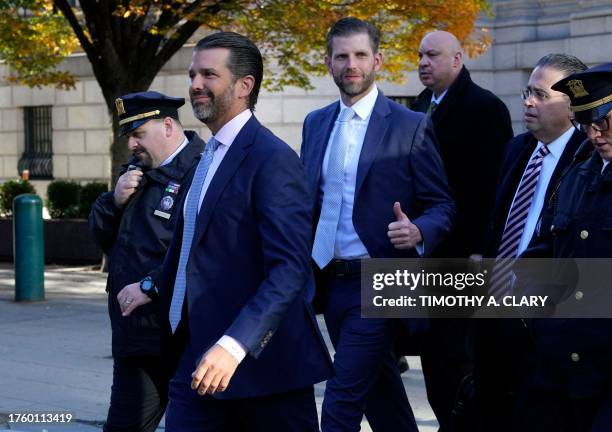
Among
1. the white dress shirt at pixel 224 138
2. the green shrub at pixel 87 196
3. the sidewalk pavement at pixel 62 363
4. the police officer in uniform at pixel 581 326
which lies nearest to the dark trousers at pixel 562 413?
the police officer in uniform at pixel 581 326

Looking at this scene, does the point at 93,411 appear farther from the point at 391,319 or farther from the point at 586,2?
the point at 586,2

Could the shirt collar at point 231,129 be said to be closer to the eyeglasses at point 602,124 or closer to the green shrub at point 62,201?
the eyeglasses at point 602,124

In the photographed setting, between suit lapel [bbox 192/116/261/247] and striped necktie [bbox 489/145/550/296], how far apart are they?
5.70 feet

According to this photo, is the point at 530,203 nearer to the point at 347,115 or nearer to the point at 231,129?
the point at 347,115

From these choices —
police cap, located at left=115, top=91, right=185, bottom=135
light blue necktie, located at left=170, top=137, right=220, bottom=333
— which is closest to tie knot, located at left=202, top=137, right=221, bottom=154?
light blue necktie, located at left=170, top=137, right=220, bottom=333

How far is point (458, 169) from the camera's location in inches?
244

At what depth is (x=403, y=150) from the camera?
A: 5.70m

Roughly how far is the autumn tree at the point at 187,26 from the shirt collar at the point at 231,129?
35.9 feet

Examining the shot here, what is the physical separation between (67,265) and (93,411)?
11.3m

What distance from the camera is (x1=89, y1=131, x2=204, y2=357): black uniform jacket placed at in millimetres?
5418

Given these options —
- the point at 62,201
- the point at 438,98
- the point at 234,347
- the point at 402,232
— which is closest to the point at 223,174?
the point at 234,347

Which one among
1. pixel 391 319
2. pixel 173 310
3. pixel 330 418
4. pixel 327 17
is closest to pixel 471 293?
pixel 391 319

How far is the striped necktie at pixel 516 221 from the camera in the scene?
547 centimetres

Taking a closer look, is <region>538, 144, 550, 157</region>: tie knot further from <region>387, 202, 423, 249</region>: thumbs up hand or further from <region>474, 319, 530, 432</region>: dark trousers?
<region>474, 319, 530, 432</region>: dark trousers
